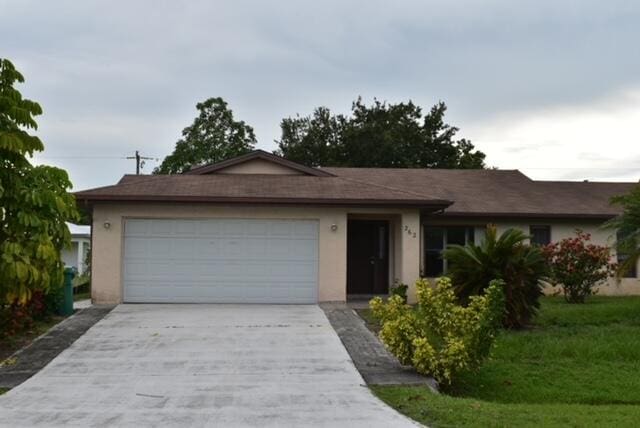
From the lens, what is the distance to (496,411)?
774 centimetres

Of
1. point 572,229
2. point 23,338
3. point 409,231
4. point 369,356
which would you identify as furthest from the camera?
point 572,229

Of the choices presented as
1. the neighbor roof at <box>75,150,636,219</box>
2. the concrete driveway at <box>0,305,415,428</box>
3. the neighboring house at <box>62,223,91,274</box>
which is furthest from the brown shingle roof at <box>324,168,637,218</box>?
the neighboring house at <box>62,223,91,274</box>

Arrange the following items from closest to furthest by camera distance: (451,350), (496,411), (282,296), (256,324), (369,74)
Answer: (496,411)
(451,350)
(256,324)
(282,296)
(369,74)

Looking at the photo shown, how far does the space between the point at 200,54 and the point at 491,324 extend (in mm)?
11044

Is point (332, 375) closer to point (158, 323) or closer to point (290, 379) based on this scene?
point (290, 379)

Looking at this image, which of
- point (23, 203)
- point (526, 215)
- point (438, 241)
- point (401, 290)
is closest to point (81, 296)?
point (401, 290)

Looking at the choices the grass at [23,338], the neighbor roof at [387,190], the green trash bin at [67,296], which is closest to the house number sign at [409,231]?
the neighbor roof at [387,190]

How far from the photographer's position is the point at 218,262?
16.6 m

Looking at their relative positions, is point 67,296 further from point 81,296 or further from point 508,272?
point 508,272

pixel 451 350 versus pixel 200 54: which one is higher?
pixel 200 54

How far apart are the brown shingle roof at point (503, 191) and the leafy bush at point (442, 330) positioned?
30.0ft

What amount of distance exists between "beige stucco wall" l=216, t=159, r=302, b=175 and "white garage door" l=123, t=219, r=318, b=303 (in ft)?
12.3

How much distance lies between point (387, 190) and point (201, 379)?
31.5 feet

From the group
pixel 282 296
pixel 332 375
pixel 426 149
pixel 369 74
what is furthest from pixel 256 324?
pixel 426 149
